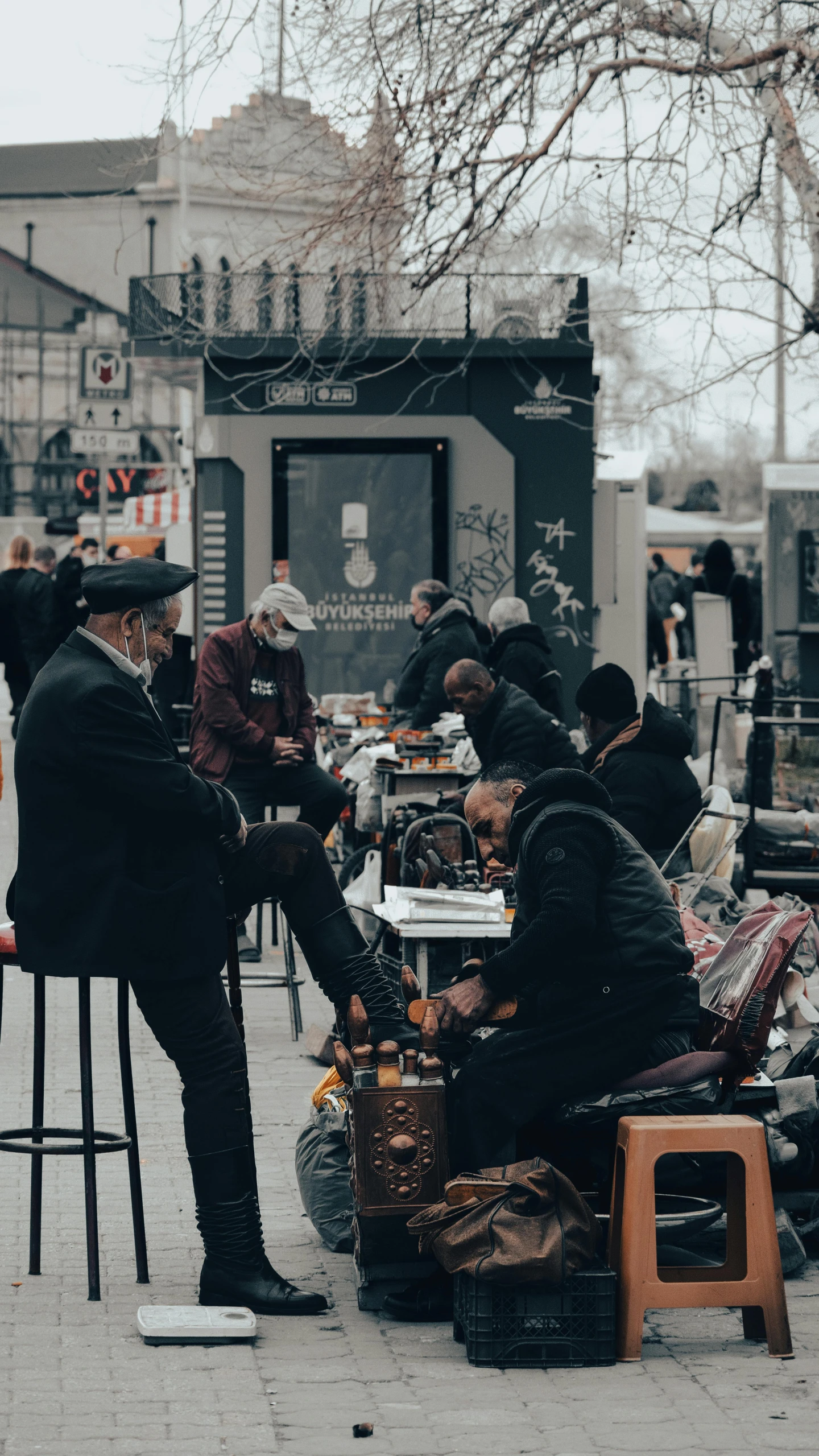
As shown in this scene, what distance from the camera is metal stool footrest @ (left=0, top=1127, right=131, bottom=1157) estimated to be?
201 inches

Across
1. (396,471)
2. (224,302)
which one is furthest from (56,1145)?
(224,302)

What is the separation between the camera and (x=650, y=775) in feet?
25.5

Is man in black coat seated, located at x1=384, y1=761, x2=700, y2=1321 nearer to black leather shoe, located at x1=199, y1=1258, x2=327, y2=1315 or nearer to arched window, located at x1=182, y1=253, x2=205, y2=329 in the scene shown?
black leather shoe, located at x1=199, y1=1258, x2=327, y2=1315

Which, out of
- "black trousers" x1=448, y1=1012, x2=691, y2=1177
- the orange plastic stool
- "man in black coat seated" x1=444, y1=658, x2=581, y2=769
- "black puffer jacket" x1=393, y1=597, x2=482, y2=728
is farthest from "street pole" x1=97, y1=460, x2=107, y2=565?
the orange plastic stool

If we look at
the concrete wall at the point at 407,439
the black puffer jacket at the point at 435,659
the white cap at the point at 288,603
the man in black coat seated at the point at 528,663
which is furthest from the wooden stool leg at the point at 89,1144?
the concrete wall at the point at 407,439

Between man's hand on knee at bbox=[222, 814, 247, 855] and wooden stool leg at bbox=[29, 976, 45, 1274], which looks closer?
man's hand on knee at bbox=[222, 814, 247, 855]

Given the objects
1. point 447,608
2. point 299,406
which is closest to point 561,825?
point 447,608

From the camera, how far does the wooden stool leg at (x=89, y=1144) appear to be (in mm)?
4953

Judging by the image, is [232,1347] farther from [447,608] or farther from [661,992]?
[447,608]

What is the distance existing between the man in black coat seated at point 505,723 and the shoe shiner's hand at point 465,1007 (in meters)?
3.60

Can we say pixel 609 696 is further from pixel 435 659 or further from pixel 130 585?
pixel 435 659

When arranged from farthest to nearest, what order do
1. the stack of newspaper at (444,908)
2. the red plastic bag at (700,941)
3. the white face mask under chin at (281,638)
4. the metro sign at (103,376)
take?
1. the metro sign at (103,376)
2. the white face mask under chin at (281,638)
3. the red plastic bag at (700,941)
4. the stack of newspaper at (444,908)

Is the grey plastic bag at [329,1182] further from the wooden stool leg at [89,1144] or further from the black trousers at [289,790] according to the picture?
the black trousers at [289,790]

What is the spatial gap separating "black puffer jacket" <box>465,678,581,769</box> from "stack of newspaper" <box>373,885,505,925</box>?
101 inches
